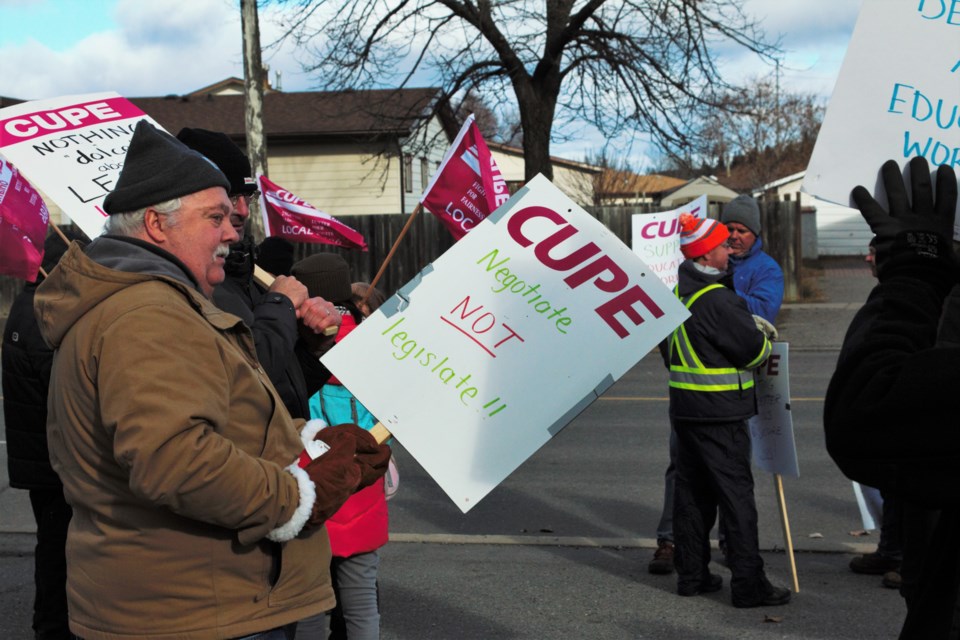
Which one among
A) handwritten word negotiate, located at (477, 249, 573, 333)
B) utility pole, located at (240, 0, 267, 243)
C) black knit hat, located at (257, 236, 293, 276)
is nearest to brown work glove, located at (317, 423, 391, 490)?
handwritten word negotiate, located at (477, 249, 573, 333)

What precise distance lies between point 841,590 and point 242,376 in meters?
3.90

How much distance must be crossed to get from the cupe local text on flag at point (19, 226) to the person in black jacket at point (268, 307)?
44.1 inches

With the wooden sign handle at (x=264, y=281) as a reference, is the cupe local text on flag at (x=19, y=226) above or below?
above

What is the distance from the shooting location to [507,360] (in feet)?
10.6

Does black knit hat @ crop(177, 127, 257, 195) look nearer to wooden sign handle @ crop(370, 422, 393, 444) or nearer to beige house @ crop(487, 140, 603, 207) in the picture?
wooden sign handle @ crop(370, 422, 393, 444)

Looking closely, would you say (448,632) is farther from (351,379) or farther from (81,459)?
(81,459)

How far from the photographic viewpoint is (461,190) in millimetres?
5594

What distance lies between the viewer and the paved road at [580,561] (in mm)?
4969

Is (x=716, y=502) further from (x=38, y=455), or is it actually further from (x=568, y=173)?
(x=568, y=173)

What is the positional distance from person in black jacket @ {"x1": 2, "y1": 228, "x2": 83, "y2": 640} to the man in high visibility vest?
2864 millimetres

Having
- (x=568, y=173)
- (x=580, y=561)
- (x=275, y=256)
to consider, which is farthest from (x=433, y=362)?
(x=568, y=173)

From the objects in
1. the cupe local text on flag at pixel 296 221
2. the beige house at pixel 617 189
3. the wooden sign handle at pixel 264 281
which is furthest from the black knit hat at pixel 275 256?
the beige house at pixel 617 189

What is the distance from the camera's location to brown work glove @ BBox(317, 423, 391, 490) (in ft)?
9.09

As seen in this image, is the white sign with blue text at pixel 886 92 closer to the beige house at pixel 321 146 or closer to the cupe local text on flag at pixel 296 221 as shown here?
the cupe local text on flag at pixel 296 221
